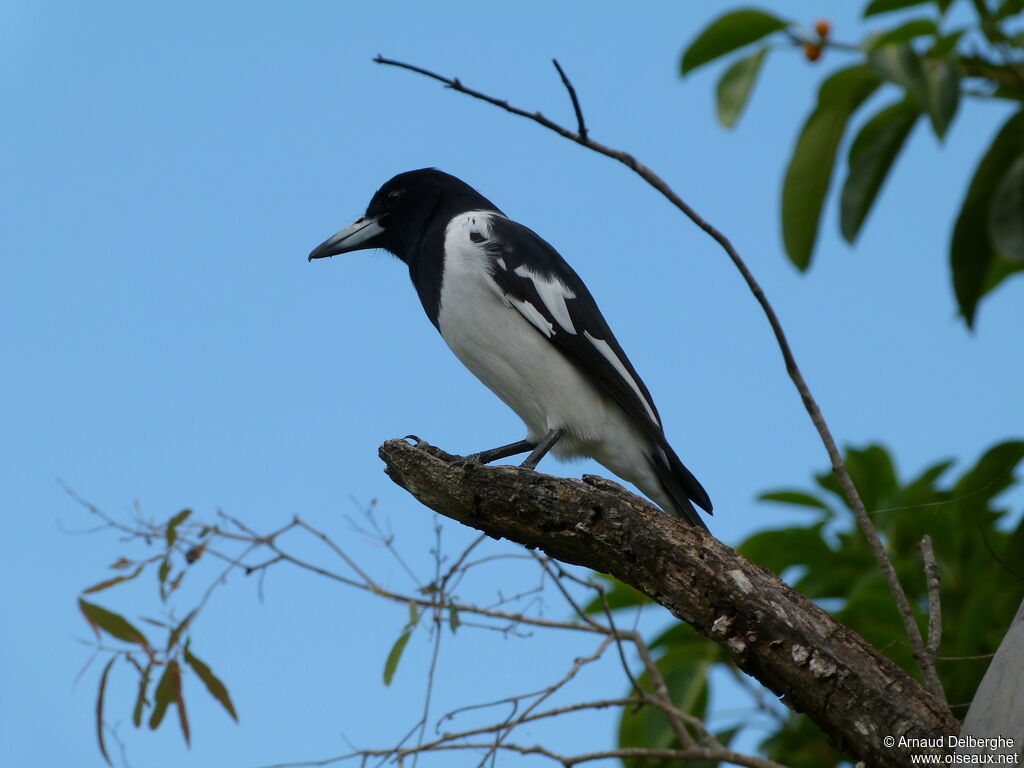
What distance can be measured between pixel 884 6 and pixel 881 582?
182 cm

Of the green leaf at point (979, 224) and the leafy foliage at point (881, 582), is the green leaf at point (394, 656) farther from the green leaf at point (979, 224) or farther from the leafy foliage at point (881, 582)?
the green leaf at point (979, 224)

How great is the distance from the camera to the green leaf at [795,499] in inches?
168

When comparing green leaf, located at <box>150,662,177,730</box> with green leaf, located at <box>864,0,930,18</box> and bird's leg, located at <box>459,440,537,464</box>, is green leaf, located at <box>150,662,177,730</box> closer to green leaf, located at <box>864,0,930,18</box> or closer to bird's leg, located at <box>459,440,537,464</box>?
bird's leg, located at <box>459,440,537,464</box>

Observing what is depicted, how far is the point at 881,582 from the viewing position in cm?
378

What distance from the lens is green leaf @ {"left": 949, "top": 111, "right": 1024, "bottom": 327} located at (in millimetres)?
2916

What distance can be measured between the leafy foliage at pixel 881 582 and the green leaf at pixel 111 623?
1566 mm

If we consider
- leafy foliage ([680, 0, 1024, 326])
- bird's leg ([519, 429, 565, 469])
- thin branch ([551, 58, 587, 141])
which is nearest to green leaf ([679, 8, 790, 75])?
leafy foliage ([680, 0, 1024, 326])

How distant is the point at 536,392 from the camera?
157 inches

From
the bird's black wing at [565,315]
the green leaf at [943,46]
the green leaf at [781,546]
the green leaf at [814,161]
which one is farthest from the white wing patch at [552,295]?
the green leaf at [943,46]

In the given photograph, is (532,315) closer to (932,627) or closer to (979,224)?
(979,224)

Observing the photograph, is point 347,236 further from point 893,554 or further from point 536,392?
point 893,554

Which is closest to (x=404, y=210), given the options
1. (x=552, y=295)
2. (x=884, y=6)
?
(x=552, y=295)

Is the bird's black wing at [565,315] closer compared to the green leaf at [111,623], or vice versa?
the green leaf at [111,623]

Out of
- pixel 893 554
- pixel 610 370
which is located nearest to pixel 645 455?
pixel 610 370
